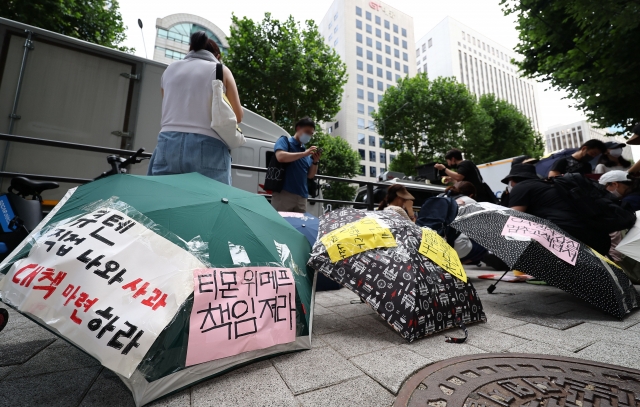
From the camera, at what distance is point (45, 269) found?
→ 3.98 feet

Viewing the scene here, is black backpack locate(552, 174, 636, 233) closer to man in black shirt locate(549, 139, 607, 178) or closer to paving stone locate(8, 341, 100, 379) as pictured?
man in black shirt locate(549, 139, 607, 178)

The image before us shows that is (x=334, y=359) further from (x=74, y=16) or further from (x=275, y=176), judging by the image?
(x=74, y=16)

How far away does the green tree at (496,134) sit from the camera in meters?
25.1

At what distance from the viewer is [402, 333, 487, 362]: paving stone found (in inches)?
67.6

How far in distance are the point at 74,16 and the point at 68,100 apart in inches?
323

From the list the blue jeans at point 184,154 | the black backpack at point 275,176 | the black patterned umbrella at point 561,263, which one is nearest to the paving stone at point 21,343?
the blue jeans at point 184,154

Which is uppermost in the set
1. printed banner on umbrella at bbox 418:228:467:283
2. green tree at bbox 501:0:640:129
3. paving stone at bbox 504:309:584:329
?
green tree at bbox 501:0:640:129

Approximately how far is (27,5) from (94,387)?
12403 millimetres

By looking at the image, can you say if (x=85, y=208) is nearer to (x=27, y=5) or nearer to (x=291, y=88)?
(x=27, y=5)

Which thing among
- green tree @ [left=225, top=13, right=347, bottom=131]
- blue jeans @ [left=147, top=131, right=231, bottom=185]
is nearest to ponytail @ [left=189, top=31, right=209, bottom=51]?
blue jeans @ [left=147, top=131, right=231, bottom=185]

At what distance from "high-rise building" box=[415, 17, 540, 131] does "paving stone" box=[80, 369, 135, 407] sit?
250 ft

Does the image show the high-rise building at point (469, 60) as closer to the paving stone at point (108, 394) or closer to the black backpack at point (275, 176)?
the black backpack at point (275, 176)

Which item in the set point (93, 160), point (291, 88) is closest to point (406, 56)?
point (291, 88)

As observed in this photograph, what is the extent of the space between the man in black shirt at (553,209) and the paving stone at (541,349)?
174cm
